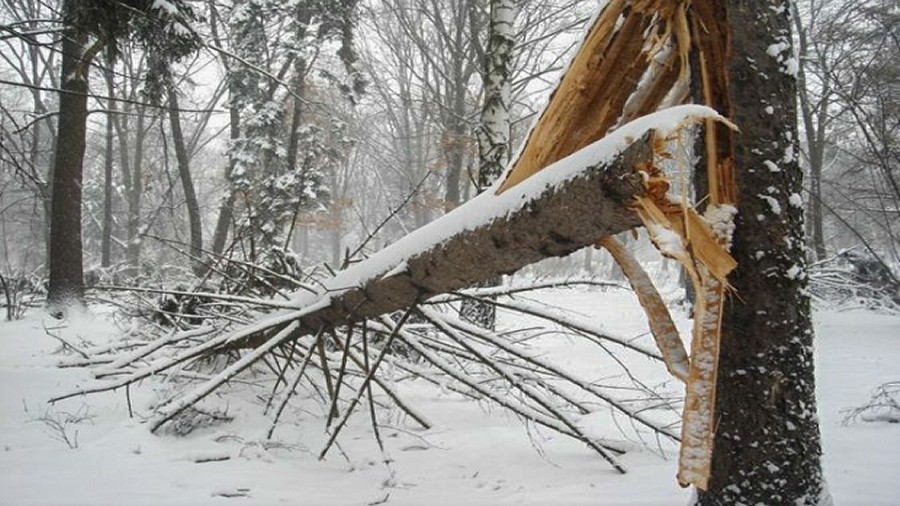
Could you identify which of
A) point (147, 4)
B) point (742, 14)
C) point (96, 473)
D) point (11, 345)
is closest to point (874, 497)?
point (742, 14)

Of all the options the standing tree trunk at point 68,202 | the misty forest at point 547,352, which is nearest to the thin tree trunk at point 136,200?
the standing tree trunk at point 68,202

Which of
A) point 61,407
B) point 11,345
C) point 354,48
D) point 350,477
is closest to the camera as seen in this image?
point 350,477

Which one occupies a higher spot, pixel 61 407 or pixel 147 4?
pixel 147 4

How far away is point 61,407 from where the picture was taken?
347cm

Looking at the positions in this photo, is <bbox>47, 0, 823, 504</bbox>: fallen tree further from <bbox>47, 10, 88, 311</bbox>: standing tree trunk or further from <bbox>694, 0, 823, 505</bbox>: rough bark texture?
<bbox>47, 10, 88, 311</bbox>: standing tree trunk

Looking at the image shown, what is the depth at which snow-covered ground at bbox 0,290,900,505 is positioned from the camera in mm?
2287

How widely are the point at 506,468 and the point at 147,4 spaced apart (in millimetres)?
4526

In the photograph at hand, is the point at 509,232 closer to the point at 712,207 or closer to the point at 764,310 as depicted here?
the point at 712,207

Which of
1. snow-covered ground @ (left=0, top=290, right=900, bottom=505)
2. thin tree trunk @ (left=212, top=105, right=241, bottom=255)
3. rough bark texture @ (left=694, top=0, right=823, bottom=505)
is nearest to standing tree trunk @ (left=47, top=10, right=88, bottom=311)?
thin tree trunk @ (left=212, top=105, right=241, bottom=255)

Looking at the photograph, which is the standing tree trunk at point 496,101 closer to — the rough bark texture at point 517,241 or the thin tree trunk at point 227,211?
the rough bark texture at point 517,241

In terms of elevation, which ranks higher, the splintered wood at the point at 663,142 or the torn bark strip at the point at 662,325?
the splintered wood at the point at 663,142

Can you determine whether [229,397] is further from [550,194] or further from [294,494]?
[550,194]

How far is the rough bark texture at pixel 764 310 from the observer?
1.55 metres

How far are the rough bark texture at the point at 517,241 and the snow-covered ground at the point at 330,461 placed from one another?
30.7 inches
